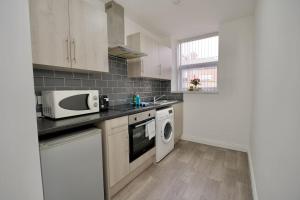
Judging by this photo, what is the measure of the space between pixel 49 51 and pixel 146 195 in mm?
1792

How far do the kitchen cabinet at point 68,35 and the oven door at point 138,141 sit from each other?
2.80 feet

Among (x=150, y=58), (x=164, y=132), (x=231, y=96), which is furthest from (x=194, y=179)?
(x=150, y=58)

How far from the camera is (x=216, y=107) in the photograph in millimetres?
2844

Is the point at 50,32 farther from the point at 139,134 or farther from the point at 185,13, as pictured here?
the point at 185,13

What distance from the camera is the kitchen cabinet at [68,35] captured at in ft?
3.83

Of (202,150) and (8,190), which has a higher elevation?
(8,190)

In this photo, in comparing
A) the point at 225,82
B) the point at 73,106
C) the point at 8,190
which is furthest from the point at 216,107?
the point at 8,190

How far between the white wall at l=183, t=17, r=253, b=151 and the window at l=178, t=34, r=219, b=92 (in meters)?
0.23

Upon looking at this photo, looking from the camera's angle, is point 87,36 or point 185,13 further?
point 185,13

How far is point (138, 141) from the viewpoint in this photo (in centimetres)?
188

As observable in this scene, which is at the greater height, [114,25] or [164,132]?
[114,25]

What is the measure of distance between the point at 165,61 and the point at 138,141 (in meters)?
1.88

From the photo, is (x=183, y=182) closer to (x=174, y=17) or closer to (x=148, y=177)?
(x=148, y=177)

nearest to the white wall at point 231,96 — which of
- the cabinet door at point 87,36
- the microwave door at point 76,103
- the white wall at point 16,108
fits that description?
the cabinet door at point 87,36
